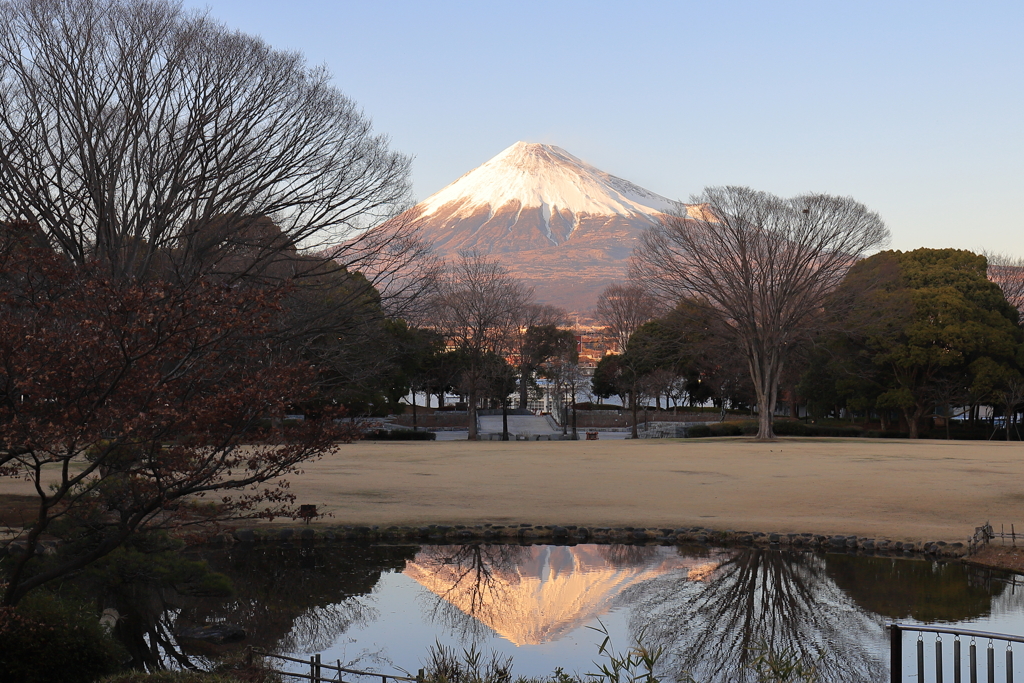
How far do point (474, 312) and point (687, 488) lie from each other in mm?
23312

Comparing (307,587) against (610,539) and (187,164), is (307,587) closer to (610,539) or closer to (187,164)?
(610,539)

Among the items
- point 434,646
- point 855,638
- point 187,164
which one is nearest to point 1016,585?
point 855,638

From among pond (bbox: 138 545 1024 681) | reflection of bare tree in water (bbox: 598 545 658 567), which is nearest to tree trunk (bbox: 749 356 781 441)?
reflection of bare tree in water (bbox: 598 545 658 567)

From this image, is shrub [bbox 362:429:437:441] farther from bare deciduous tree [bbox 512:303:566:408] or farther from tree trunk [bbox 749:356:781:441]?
tree trunk [bbox 749:356:781:441]

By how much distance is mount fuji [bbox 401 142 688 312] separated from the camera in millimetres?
135750

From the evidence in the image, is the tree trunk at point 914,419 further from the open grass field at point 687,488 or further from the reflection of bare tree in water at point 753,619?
the reflection of bare tree in water at point 753,619

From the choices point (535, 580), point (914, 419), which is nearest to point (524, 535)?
point (535, 580)

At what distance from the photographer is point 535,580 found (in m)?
12.7

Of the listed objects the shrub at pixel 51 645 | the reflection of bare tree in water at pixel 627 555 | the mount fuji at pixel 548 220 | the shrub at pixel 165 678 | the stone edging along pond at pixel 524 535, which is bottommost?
the reflection of bare tree in water at pixel 627 555

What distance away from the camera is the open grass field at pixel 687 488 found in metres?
15.9

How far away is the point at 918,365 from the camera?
40969 millimetres

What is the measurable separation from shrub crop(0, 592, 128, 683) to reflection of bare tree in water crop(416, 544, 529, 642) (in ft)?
13.4

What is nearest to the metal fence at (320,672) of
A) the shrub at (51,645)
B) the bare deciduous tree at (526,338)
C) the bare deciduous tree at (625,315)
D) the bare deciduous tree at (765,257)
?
the shrub at (51,645)

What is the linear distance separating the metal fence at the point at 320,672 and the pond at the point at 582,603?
1.56 feet
